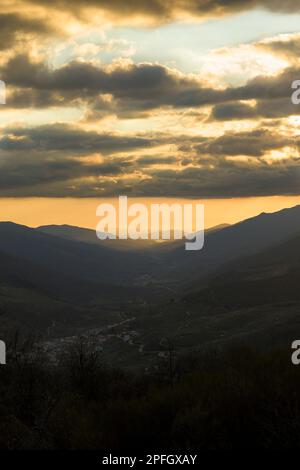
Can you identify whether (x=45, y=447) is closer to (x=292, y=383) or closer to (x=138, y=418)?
(x=138, y=418)

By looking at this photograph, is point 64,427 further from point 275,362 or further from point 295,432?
point 275,362

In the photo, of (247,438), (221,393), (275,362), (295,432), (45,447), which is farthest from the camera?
(275,362)

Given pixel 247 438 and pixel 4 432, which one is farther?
pixel 4 432

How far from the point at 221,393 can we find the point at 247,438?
5.12 metres

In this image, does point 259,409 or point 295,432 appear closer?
point 295,432

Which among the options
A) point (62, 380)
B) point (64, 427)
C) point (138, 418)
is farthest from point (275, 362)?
point (62, 380)

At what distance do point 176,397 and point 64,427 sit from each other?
7759 millimetres

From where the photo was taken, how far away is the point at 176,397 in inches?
1561

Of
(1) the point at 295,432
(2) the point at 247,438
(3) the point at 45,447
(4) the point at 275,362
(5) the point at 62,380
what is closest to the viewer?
(1) the point at 295,432

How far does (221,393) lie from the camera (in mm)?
37531

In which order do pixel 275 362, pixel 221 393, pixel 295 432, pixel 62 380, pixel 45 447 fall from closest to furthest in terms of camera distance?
1. pixel 295 432
2. pixel 45 447
3. pixel 221 393
4. pixel 275 362
5. pixel 62 380
